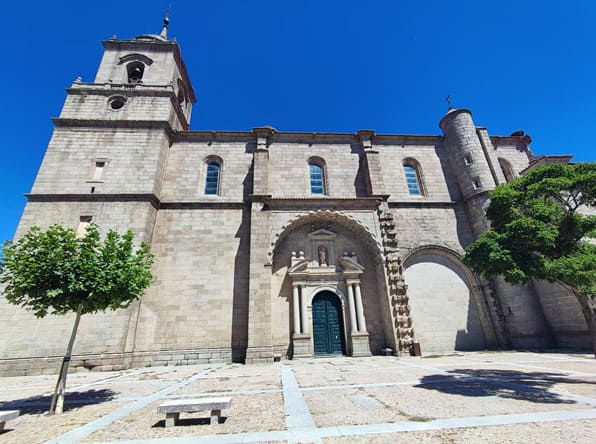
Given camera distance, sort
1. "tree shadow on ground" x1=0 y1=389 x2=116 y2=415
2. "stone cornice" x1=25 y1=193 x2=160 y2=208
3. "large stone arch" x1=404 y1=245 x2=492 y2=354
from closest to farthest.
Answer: "tree shadow on ground" x1=0 y1=389 x2=116 y2=415 < "stone cornice" x1=25 y1=193 x2=160 y2=208 < "large stone arch" x1=404 y1=245 x2=492 y2=354

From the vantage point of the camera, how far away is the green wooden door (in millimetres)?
12961

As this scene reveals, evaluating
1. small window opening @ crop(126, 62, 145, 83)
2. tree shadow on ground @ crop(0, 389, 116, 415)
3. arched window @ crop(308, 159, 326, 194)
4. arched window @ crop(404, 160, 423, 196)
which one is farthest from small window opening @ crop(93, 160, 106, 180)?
arched window @ crop(404, 160, 423, 196)

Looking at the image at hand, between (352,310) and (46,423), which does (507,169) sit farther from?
(46,423)

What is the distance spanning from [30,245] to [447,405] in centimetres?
891

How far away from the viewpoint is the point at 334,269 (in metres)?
14.1

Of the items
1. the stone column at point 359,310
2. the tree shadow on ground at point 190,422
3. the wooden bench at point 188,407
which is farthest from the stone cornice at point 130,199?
the wooden bench at point 188,407

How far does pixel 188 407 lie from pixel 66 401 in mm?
4268

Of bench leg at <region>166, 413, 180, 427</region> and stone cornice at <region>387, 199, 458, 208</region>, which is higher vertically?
stone cornice at <region>387, 199, 458, 208</region>

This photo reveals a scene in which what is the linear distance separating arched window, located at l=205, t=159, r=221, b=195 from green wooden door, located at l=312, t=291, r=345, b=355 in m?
8.65

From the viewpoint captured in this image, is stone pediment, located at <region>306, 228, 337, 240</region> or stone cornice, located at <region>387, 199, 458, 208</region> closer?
stone pediment, located at <region>306, 228, 337, 240</region>

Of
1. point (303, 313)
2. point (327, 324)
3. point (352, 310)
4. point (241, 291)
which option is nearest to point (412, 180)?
point (352, 310)

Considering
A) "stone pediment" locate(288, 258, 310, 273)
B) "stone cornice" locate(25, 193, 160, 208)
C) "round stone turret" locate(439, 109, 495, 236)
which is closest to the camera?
"stone cornice" locate(25, 193, 160, 208)

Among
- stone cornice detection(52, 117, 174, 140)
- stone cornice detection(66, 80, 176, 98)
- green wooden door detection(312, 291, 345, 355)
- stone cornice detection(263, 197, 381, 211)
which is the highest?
stone cornice detection(66, 80, 176, 98)

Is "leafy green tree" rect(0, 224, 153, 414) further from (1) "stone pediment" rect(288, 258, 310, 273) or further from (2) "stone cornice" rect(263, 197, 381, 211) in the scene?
(2) "stone cornice" rect(263, 197, 381, 211)
